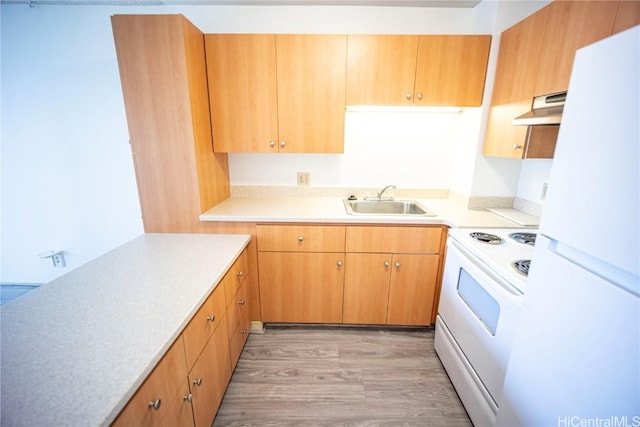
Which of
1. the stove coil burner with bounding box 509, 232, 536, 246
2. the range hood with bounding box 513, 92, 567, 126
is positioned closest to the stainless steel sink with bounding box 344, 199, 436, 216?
the stove coil burner with bounding box 509, 232, 536, 246

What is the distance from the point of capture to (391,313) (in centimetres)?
194

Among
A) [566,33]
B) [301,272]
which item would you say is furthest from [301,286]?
[566,33]

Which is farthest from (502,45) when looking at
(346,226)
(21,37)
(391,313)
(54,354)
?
(21,37)

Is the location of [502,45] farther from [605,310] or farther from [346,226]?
[605,310]

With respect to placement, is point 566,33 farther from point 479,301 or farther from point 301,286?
point 301,286

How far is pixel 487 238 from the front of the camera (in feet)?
4.75

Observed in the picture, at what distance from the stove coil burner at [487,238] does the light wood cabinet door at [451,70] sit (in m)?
0.95

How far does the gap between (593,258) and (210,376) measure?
151cm

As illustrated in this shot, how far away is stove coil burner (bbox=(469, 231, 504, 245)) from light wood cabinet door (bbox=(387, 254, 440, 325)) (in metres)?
0.36

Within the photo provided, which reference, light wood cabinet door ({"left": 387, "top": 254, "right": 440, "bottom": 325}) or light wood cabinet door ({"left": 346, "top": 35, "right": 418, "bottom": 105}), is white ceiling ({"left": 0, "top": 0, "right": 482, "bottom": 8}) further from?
light wood cabinet door ({"left": 387, "top": 254, "right": 440, "bottom": 325})

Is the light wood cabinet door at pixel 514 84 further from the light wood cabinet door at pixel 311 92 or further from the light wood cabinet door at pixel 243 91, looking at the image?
the light wood cabinet door at pixel 243 91

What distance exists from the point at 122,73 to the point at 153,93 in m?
0.20

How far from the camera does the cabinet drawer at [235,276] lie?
1.39 m

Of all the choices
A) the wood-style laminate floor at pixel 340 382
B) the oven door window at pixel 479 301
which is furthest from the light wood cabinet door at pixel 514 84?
the wood-style laminate floor at pixel 340 382
